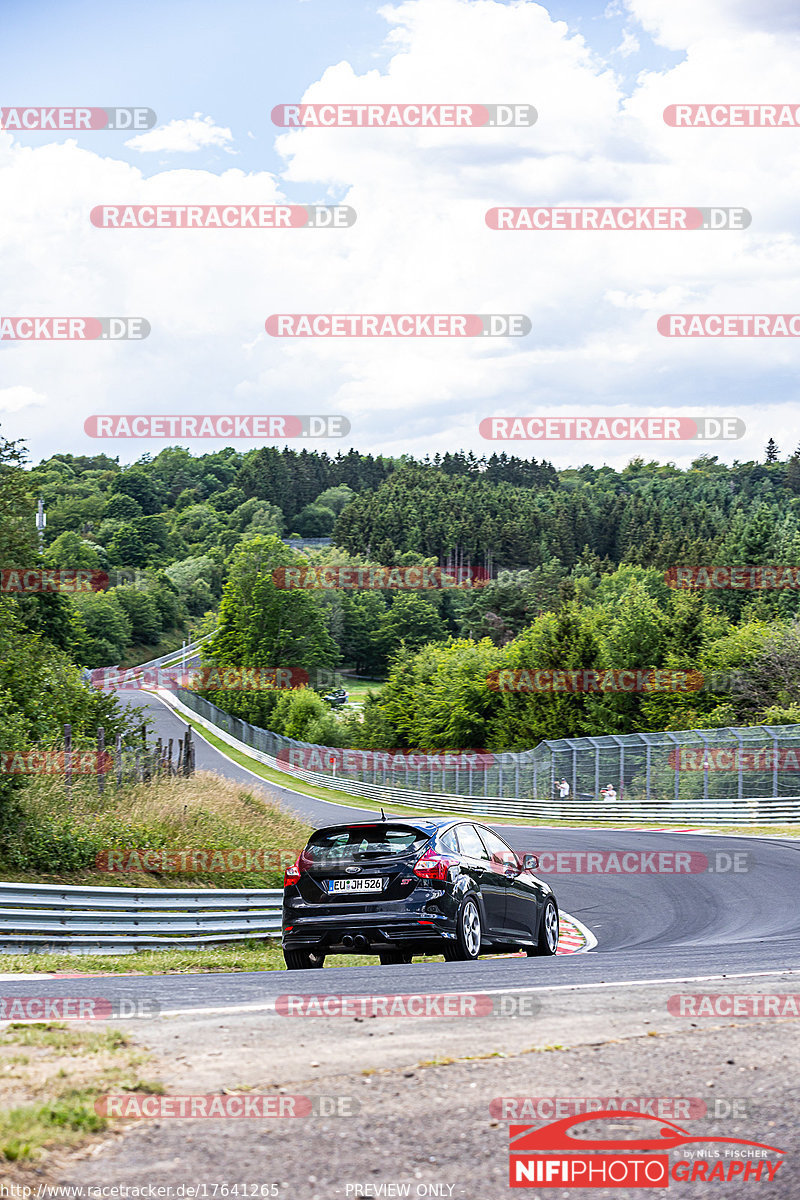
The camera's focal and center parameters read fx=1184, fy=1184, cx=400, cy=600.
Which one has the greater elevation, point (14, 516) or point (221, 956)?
point (14, 516)

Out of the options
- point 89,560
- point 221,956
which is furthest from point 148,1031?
point 89,560

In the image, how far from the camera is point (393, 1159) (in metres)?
4.26

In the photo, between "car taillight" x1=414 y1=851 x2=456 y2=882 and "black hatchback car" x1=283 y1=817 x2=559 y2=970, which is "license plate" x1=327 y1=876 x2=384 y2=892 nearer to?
"black hatchback car" x1=283 y1=817 x2=559 y2=970

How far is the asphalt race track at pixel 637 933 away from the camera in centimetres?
862

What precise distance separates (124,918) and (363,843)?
155 inches

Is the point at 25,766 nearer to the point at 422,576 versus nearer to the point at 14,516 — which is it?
the point at 14,516

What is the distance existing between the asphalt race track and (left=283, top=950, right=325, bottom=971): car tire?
879 mm

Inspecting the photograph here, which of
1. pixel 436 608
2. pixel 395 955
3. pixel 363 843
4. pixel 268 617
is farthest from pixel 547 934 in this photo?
pixel 436 608

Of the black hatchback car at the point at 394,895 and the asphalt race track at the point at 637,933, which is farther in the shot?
the black hatchback car at the point at 394,895

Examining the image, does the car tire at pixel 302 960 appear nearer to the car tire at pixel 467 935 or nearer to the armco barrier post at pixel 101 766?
the car tire at pixel 467 935

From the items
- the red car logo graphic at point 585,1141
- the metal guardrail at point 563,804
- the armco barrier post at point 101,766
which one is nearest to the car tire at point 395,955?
the red car logo graphic at point 585,1141

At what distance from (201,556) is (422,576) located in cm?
5773

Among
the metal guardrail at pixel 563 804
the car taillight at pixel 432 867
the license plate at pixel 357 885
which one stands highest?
the car taillight at pixel 432 867

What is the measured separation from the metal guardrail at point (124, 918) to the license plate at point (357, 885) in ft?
11.5
